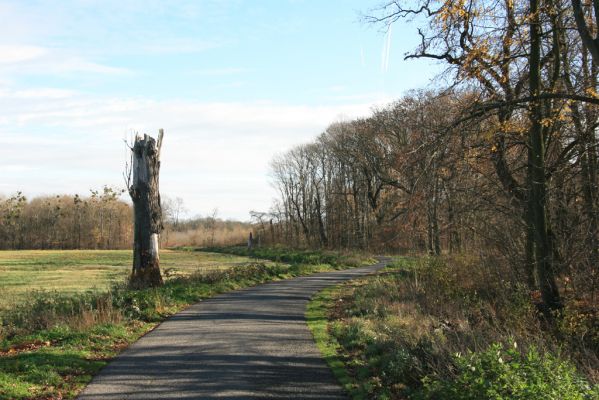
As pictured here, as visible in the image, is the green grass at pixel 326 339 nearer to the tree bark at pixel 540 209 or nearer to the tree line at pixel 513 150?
the tree line at pixel 513 150

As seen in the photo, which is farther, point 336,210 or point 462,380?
point 336,210

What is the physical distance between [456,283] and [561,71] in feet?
22.4

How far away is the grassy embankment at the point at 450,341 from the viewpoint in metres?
5.50

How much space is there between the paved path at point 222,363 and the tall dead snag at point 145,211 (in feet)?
14.7

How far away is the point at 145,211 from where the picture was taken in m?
18.1

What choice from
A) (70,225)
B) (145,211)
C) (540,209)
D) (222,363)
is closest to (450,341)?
(222,363)

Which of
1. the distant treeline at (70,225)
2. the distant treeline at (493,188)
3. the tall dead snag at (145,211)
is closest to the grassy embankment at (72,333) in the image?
the tall dead snag at (145,211)

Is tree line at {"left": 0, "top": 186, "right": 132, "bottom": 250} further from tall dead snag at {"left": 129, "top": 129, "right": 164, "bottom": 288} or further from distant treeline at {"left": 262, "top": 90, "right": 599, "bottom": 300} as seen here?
distant treeline at {"left": 262, "top": 90, "right": 599, "bottom": 300}

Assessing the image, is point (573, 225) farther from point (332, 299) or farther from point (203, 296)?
point (203, 296)

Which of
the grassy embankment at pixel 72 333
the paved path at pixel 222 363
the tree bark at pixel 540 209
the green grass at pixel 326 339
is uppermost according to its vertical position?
the tree bark at pixel 540 209

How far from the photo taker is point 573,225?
1377 cm

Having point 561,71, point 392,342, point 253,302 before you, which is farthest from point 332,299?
point 561,71

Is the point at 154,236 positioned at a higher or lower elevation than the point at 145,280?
higher

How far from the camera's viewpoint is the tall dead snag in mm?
17922
